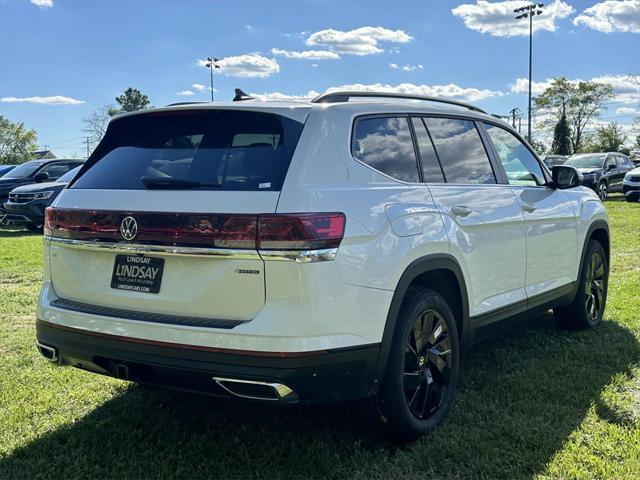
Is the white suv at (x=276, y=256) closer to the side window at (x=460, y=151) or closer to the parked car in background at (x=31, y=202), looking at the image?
the side window at (x=460, y=151)

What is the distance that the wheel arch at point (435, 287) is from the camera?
3096 millimetres

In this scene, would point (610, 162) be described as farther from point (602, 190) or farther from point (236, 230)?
point (236, 230)

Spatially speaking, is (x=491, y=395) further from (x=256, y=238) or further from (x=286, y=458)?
(x=256, y=238)

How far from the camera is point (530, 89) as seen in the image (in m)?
45.8

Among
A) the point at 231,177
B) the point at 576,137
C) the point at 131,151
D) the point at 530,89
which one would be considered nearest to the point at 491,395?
the point at 231,177

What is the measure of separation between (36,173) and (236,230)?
14497mm

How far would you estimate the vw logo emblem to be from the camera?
9.89ft

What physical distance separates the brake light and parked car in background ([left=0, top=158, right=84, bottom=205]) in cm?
1349

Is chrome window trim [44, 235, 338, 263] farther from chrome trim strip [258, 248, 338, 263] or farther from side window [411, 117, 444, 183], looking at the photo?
side window [411, 117, 444, 183]

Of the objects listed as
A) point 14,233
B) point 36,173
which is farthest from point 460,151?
point 36,173

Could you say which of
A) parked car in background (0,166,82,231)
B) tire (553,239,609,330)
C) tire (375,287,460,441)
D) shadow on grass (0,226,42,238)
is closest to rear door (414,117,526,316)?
tire (375,287,460,441)

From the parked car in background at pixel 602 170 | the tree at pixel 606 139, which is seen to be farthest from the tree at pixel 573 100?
the parked car in background at pixel 602 170

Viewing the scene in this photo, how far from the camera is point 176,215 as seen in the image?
115 inches

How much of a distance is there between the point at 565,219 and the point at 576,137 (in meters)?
69.3
